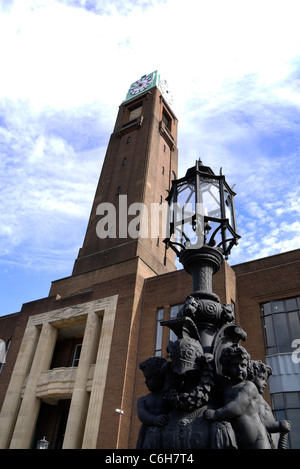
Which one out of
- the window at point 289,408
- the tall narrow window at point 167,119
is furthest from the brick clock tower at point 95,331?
the tall narrow window at point 167,119

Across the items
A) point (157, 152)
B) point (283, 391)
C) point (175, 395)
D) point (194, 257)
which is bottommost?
point (175, 395)

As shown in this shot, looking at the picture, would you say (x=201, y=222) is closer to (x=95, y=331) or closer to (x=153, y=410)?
(x=153, y=410)

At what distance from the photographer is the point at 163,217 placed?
104ft

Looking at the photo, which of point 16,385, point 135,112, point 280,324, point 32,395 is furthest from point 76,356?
point 135,112

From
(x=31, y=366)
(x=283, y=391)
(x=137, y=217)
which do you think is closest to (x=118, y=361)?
(x=31, y=366)

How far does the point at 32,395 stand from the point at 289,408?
1361cm

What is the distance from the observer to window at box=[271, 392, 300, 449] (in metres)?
15.5

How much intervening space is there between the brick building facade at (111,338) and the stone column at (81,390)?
0.05 metres

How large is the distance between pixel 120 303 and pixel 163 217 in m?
11.7

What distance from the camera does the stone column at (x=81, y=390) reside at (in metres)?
18.3

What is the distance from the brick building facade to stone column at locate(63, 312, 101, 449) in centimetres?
5

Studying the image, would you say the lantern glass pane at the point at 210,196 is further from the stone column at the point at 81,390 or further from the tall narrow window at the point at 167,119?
the tall narrow window at the point at 167,119
